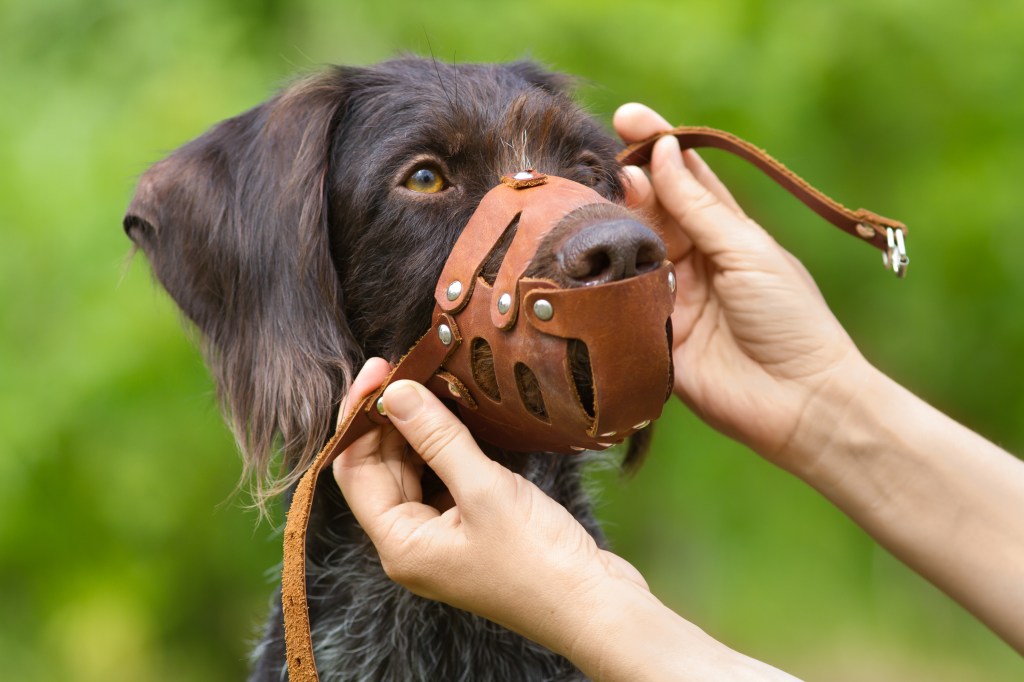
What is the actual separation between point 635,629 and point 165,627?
284cm

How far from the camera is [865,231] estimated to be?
2.50 metres

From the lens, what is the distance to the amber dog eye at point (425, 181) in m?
2.06

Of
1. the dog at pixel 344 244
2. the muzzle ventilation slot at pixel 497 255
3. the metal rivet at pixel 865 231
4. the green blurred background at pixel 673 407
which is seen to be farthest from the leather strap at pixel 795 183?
the green blurred background at pixel 673 407

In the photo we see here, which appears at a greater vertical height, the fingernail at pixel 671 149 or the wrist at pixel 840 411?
the fingernail at pixel 671 149

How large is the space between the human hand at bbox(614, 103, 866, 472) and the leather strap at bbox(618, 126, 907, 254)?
0.05m

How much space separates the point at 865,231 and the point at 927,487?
26.5 inches

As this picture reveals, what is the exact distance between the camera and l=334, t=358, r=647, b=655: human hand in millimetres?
1861

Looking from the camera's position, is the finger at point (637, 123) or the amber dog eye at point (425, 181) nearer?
the amber dog eye at point (425, 181)

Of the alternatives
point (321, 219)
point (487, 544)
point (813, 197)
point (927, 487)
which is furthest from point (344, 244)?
point (927, 487)

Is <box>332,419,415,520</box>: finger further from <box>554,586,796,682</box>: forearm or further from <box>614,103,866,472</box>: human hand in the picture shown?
<box>614,103,866,472</box>: human hand

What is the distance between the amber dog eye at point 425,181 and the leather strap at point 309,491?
31cm

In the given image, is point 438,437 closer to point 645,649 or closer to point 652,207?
point 645,649

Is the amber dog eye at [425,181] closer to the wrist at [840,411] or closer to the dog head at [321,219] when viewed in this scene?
the dog head at [321,219]

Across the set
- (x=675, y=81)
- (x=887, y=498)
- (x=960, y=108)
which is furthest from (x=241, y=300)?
(x=960, y=108)
